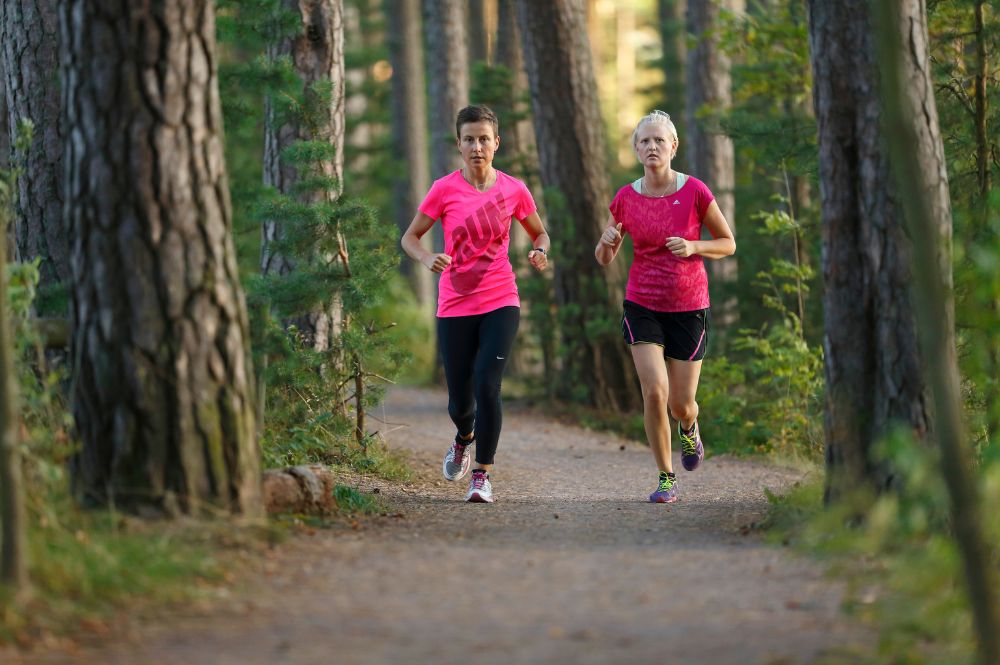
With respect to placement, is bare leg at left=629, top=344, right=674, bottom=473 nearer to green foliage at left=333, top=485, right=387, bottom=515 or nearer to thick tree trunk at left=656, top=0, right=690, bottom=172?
green foliage at left=333, top=485, right=387, bottom=515

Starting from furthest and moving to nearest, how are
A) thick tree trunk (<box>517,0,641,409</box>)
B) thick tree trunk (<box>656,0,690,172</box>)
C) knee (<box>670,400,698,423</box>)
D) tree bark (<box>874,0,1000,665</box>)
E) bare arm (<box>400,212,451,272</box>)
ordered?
thick tree trunk (<box>656,0,690,172</box>)
thick tree trunk (<box>517,0,641,409</box>)
knee (<box>670,400,698,423</box>)
bare arm (<box>400,212,451,272</box>)
tree bark (<box>874,0,1000,665</box>)

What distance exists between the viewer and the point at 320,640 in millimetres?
4371

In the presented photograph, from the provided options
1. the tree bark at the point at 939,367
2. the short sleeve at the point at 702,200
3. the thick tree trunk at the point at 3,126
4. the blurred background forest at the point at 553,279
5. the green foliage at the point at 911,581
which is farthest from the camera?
the thick tree trunk at the point at 3,126

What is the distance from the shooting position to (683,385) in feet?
26.9

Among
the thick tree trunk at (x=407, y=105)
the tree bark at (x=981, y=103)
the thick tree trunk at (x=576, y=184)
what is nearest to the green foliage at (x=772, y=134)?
the tree bark at (x=981, y=103)

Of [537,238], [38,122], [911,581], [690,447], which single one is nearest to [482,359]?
[537,238]

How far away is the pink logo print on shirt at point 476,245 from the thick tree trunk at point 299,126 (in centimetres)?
195

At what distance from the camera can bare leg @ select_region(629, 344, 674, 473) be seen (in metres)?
7.91

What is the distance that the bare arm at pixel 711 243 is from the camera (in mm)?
7699

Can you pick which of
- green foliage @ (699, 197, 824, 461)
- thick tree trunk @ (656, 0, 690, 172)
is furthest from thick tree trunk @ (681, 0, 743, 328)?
thick tree trunk @ (656, 0, 690, 172)

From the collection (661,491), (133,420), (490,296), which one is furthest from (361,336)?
(133,420)

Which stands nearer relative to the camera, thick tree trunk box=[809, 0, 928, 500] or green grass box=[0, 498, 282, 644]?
green grass box=[0, 498, 282, 644]

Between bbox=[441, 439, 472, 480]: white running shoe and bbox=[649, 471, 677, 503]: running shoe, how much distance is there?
1.32 meters

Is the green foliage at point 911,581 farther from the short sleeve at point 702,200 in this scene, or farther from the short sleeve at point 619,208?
the short sleeve at point 619,208
